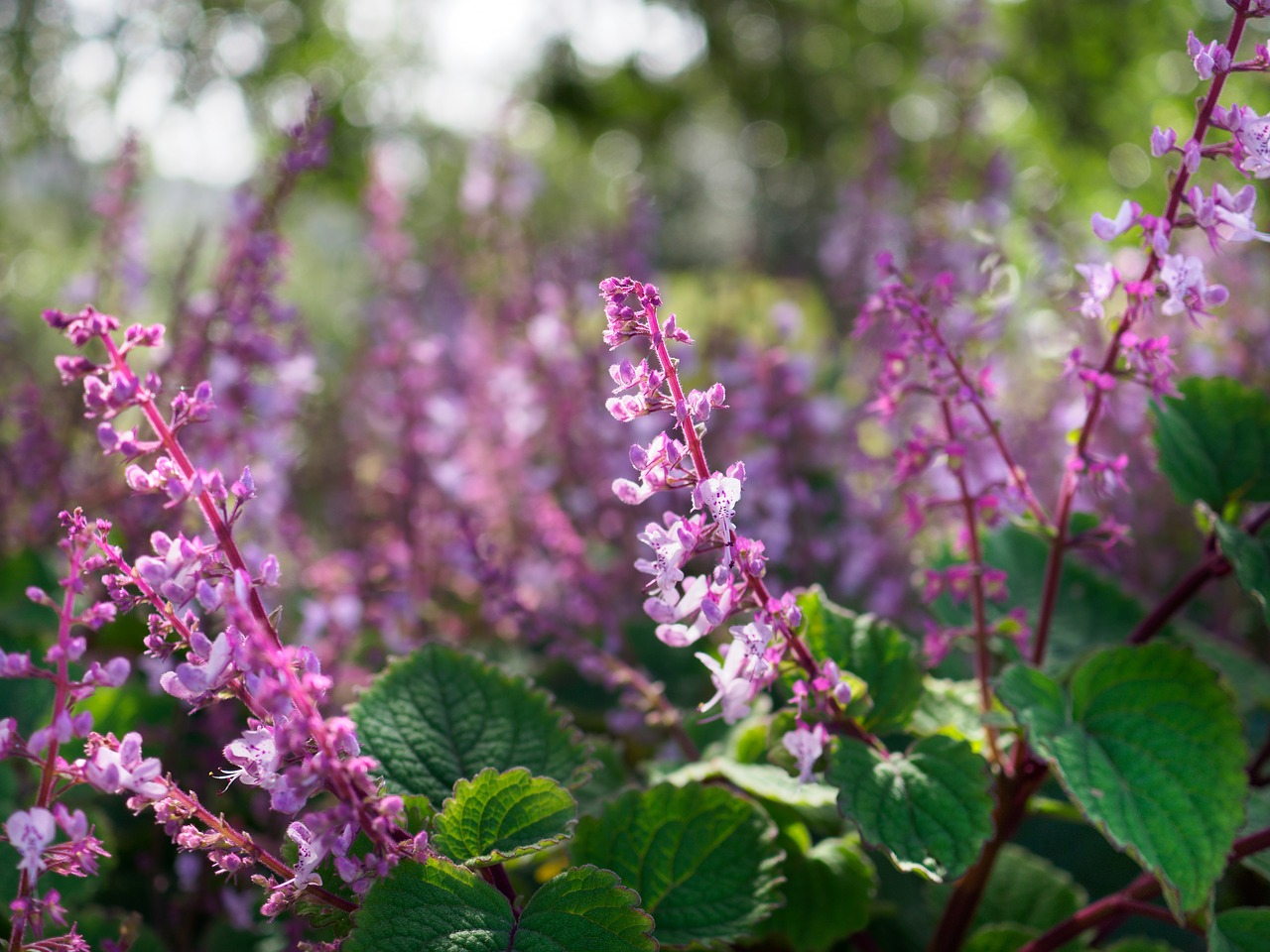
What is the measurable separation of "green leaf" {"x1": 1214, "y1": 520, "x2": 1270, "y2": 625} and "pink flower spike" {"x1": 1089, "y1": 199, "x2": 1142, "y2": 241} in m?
0.32

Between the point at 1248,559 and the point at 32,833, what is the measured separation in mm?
956

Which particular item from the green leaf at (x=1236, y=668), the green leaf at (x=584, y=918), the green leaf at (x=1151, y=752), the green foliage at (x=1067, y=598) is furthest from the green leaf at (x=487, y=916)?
the green leaf at (x=1236, y=668)

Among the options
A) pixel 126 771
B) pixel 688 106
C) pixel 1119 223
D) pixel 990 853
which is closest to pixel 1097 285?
pixel 1119 223

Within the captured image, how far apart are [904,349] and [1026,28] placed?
8.90m

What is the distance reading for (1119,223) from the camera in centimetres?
79

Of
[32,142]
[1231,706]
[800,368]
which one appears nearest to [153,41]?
[32,142]

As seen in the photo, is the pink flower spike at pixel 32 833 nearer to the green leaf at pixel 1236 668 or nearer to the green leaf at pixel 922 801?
the green leaf at pixel 922 801

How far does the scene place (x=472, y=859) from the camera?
28.2 inches

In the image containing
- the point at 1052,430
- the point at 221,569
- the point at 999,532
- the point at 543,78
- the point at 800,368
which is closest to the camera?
the point at 221,569

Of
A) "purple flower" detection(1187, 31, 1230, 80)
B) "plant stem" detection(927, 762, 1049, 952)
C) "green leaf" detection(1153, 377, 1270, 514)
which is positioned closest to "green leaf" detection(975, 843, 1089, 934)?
"plant stem" detection(927, 762, 1049, 952)

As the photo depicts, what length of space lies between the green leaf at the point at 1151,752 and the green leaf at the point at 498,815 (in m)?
0.37

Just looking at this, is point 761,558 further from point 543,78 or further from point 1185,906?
point 543,78

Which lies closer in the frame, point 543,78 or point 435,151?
point 435,151

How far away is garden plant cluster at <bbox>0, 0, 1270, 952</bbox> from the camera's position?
66 centimetres
